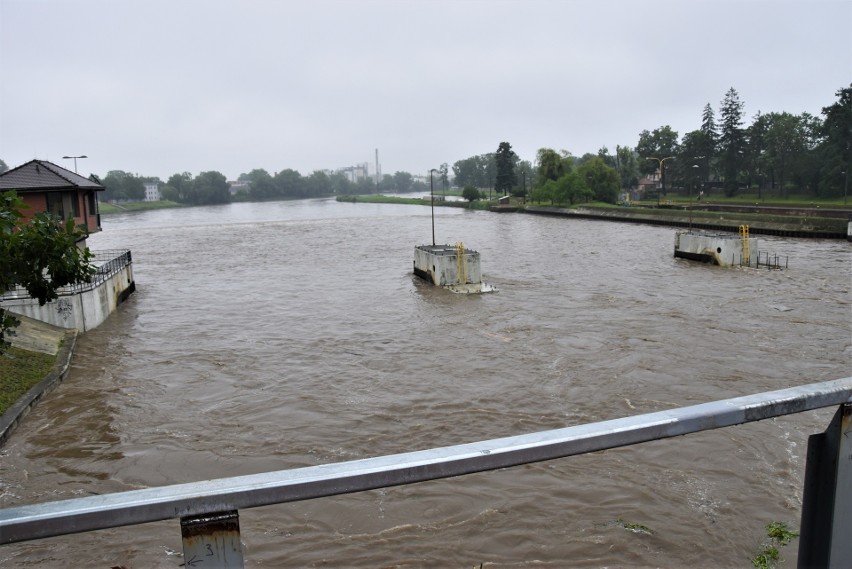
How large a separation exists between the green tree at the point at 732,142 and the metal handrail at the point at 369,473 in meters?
90.6

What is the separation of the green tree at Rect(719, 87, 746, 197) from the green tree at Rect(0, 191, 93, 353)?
8725cm

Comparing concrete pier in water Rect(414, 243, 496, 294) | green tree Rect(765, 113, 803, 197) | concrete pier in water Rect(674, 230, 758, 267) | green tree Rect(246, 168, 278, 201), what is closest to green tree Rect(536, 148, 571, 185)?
green tree Rect(765, 113, 803, 197)

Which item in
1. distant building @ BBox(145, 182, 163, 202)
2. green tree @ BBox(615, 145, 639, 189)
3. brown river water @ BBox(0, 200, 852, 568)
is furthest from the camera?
distant building @ BBox(145, 182, 163, 202)

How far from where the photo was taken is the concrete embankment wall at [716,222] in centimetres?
4984

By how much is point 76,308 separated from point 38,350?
13.7ft

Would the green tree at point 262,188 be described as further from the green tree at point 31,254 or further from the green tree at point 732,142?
the green tree at point 31,254

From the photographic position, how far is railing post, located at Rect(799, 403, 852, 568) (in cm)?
202

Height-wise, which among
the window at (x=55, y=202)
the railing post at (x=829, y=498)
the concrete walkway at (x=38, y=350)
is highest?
the window at (x=55, y=202)

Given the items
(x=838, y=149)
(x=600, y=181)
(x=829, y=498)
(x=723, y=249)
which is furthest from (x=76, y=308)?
(x=600, y=181)

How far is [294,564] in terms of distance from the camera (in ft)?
28.0

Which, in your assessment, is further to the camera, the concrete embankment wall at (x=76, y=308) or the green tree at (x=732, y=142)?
the green tree at (x=732, y=142)

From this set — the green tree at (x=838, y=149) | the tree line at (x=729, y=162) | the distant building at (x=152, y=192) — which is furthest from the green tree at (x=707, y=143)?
the distant building at (x=152, y=192)

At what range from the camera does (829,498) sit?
205 cm

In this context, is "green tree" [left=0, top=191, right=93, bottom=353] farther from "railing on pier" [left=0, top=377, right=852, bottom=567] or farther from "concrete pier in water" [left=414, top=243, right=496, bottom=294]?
"concrete pier in water" [left=414, top=243, right=496, bottom=294]
